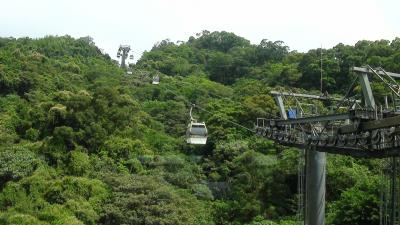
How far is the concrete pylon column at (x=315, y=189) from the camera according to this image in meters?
13.3

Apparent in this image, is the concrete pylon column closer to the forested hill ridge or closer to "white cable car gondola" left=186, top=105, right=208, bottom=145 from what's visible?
"white cable car gondola" left=186, top=105, right=208, bottom=145

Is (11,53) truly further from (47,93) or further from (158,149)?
(158,149)

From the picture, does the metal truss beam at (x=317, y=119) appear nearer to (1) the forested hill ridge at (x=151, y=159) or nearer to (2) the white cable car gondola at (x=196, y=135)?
(2) the white cable car gondola at (x=196, y=135)

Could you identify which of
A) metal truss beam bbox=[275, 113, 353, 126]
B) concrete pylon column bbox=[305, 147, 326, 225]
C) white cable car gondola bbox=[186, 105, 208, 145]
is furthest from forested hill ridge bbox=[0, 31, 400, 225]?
white cable car gondola bbox=[186, 105, 208, 145]

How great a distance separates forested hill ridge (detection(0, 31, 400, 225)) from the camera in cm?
1917

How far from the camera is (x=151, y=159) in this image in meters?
23.5

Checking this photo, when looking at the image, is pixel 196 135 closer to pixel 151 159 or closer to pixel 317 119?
pixel 317 119

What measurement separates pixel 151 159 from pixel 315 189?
1115 centimetres

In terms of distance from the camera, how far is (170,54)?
187 feet

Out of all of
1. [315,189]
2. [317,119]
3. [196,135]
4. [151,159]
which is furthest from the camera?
[151,159]

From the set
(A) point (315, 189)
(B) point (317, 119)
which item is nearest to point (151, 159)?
(A) point (315, 189)

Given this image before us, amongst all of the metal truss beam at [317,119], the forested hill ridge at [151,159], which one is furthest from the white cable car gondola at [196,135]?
the forested hill ridge at [151,159]

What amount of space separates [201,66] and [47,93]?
22090mm

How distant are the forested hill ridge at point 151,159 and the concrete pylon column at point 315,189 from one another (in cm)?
275
